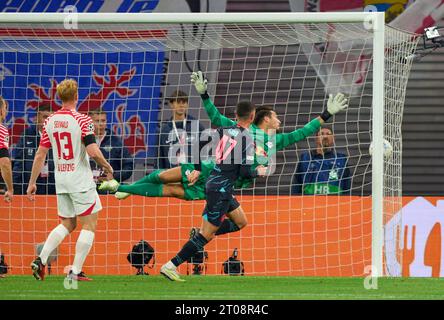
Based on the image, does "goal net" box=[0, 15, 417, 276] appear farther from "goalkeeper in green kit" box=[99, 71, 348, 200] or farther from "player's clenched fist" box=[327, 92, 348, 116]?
"player's clenched fist" box=[327, 92, 348, 116]

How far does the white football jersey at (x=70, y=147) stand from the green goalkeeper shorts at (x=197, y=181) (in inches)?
105

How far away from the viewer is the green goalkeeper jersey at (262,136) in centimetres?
1305

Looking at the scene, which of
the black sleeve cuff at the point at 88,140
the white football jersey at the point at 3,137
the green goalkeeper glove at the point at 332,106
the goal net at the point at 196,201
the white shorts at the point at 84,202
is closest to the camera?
the black sleeve cuff at the point at 88,140

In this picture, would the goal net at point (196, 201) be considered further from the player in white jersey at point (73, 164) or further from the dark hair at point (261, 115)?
the player in white jersey at point (73, 164)

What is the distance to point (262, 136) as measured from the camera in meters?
13.6

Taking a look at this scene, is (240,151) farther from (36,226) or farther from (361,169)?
(361,169)

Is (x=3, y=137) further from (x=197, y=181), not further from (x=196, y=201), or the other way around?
(x=196, y=201)

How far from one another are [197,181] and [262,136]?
99cm

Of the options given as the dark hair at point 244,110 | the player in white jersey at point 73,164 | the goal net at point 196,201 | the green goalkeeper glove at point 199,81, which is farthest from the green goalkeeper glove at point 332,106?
the player in white jersey at point 73,164

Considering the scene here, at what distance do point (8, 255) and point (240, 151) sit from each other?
3.33 m

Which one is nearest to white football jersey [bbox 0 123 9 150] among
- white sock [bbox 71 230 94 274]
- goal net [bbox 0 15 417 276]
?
goal net [bbox 0 15 417 276]

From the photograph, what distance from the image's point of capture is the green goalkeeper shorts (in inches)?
556

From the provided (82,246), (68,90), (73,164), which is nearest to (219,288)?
(82,246)

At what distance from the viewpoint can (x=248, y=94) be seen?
17.1 meters
